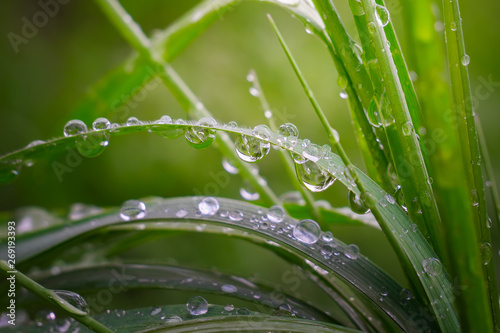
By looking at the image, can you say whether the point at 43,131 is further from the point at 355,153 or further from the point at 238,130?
the point at 238,130

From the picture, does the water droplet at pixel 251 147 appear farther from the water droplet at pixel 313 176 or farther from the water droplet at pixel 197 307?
the water droplet at pixel 197 307

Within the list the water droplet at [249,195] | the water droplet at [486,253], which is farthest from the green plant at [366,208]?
the water droplet at [249,195]

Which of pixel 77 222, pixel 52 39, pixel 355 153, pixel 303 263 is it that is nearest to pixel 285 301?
pixel 303 263

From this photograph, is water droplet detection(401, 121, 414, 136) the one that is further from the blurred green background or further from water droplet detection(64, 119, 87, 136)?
the blurred green background

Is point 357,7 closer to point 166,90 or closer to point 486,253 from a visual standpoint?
point 486,253

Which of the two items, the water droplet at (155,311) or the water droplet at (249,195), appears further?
the water droplet at (249,195)

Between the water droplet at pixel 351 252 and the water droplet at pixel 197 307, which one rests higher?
the water droplet at pixel 351 252
